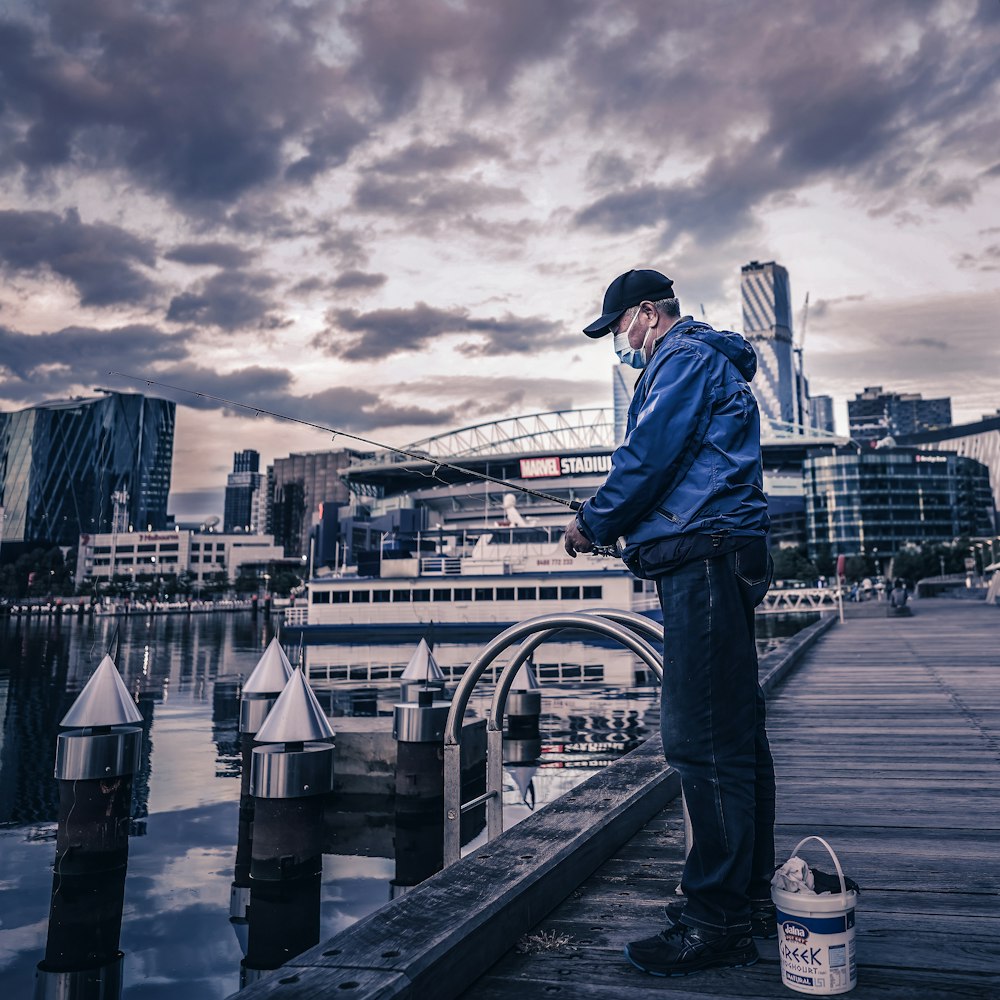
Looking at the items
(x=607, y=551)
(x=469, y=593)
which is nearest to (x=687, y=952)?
(x=607, y=551)

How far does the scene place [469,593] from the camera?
3872 cm

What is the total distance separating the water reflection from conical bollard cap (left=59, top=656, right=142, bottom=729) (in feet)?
4.79

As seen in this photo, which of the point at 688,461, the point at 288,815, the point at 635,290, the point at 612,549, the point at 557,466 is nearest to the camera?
the point at 688,461

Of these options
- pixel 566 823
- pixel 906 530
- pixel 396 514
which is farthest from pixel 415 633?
pixel 906 530

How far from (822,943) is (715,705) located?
673mm

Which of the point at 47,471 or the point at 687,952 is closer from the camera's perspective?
the point at 687,952

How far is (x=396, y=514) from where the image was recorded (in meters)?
108

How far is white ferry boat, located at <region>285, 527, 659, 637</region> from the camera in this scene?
3659 centimetres

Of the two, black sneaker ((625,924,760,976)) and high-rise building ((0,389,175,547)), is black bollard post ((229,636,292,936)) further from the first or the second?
high-rise building ((0,389,175,547))

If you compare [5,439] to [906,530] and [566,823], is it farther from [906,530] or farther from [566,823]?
[566,823]

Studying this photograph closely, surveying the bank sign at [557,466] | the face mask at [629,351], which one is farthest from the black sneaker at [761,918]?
the bank sign at [557,466]

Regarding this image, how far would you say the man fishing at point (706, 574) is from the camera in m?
2.40

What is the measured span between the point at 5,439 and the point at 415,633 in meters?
198

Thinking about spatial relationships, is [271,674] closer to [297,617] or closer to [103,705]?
[103,705]
